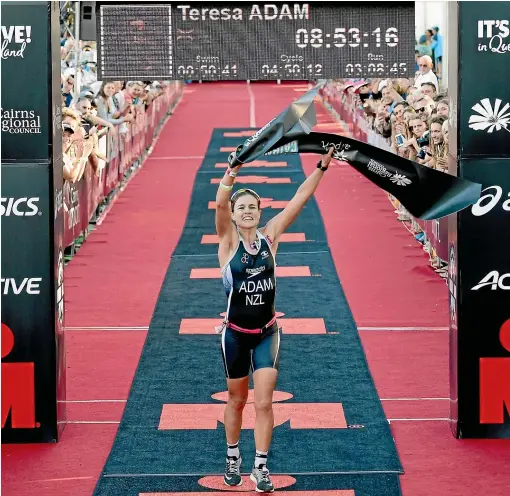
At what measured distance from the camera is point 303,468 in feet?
28.3

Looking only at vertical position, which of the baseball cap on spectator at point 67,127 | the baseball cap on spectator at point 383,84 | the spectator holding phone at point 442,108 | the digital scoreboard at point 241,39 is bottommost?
the baseball cap on spectator at point 67,127

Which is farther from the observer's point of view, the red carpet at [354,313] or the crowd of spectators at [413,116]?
the crowd of spectators at [413,116]

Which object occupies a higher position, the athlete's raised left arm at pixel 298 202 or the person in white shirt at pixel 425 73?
the person in white shirt at pixel 425 73

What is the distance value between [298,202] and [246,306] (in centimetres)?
80

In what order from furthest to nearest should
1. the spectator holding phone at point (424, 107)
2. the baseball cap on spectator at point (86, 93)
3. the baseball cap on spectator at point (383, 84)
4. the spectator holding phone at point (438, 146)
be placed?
the baseball cap on spectator at point (383, 84) → the baseball cap on spectator at point (86, 93) → the spectator holding phone at point (424, 107) → the spectator holding phone at point (438, 146)

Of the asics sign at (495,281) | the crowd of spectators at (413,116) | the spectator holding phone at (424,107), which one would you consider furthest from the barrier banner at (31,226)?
the spectator holding phone at (424,107)

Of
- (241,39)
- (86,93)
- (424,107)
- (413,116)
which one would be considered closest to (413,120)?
(413,116)

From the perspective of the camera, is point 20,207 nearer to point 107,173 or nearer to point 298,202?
point 298,202

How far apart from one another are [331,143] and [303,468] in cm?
230

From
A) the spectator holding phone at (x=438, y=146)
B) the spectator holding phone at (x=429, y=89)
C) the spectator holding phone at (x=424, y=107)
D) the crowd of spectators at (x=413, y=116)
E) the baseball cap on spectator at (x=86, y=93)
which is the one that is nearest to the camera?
the spectator holding phone at (x=438, y=146)

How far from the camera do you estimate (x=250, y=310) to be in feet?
27.2

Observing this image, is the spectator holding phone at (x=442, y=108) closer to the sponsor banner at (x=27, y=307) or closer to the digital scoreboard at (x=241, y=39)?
the digital scoreboard at (x=241, y=39)

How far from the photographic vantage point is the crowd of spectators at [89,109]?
52.9 ft

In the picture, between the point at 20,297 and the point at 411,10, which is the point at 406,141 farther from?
the point at 20,297
